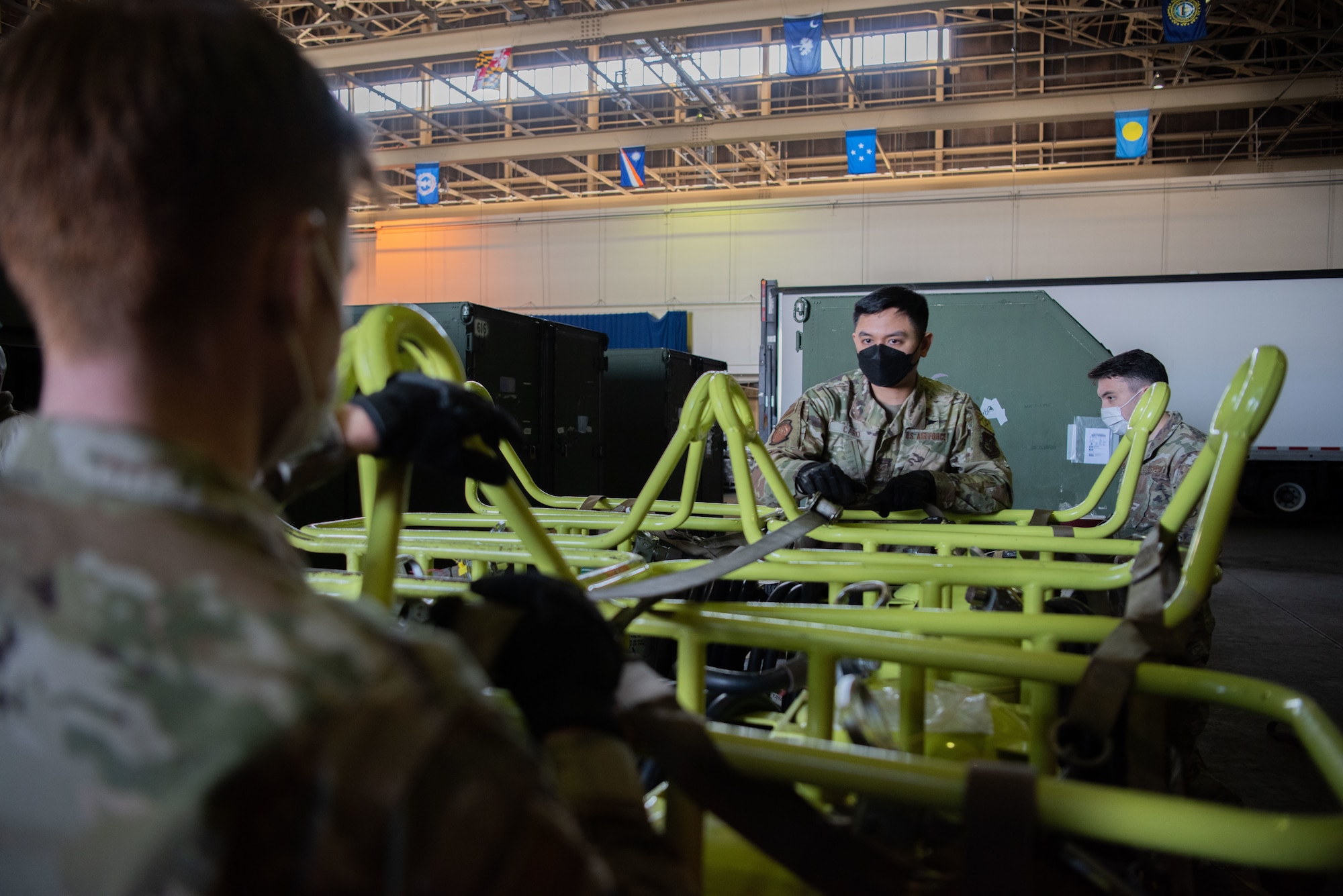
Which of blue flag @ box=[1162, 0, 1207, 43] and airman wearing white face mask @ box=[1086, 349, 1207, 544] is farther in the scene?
blue flag @ box=[1162, 0, 1207, 43]

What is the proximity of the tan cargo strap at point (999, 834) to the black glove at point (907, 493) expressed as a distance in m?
2.25

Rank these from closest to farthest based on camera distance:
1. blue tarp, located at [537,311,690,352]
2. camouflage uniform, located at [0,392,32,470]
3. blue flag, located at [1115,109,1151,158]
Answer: camouflage uniform, located at [0,392,32,470]
blue flag, located at [1115,109,1151,158]
blue tarp, located at [537,311,690,352]

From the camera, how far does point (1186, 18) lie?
809 centimetres

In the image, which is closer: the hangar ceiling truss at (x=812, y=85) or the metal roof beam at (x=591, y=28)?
the metal roof beam at (x=591, y=28)

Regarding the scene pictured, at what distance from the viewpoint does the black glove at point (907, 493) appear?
118 inches

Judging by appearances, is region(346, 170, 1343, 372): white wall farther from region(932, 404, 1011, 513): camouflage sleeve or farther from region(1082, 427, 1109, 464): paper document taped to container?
region(932, 404, 1011, 513): camouflage sleeve

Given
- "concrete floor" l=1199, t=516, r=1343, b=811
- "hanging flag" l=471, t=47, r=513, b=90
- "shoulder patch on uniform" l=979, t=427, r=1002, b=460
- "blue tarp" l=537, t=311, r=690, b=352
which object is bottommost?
"concrete floor" l=1199, t=516, r=1343, b=811

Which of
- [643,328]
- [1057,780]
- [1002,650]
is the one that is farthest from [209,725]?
→ [643,328]

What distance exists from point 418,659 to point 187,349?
0.90ft

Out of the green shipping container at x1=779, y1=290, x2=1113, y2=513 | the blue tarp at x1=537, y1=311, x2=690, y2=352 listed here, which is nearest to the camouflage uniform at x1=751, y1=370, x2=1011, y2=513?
the green shipping container at x1=779, y1=290, x2=1113, y2=513

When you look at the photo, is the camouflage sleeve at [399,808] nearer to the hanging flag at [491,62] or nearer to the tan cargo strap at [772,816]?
the tan cargo strap at [772,816]

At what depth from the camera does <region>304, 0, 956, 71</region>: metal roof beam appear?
839 centimetres

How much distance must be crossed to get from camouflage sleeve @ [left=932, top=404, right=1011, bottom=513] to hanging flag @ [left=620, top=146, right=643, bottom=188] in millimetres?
9476

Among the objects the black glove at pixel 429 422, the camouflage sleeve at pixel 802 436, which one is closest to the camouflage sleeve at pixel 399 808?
the black glove at pixel 429 422
